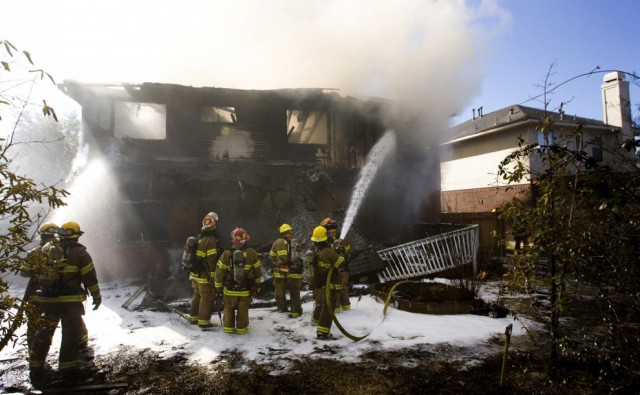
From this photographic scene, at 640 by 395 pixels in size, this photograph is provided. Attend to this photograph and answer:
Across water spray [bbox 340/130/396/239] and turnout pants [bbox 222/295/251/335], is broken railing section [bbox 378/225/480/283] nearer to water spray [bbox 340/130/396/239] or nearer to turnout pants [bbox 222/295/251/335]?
water spray [bbox 340/130/396/239]

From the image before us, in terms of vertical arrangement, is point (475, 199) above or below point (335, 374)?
above

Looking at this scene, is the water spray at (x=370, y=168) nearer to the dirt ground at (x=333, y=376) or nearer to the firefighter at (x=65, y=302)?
the dirt ground at (x=333, y=376)

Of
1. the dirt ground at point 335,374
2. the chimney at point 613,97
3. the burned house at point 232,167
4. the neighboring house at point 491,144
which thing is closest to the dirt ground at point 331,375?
the dirt ground at point 335,374

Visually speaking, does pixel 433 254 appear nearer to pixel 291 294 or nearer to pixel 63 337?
pixel 291 294

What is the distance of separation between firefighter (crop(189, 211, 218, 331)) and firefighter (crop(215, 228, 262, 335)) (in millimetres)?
312

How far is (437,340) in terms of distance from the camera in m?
5.21

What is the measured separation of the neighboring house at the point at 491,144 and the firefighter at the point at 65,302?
15.7 meters

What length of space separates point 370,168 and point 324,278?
7.94 meters

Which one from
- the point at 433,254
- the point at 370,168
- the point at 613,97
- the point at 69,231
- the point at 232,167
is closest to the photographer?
the point at 69,231

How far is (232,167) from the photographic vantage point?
38.0 ft

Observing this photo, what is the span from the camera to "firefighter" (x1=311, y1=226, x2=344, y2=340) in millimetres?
5434

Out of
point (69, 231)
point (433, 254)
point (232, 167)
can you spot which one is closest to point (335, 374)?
point (69, 231)

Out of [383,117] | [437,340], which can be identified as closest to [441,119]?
[383,117]

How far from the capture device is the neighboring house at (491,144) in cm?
1686
